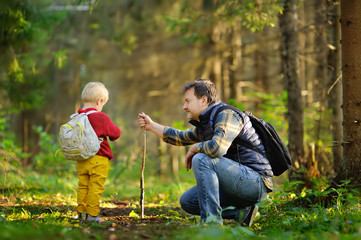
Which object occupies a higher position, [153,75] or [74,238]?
[153,75]

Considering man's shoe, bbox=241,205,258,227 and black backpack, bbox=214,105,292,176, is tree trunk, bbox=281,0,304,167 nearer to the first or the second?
black backpack, bbox=214,105,292,176

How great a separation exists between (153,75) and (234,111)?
10419 millimetres

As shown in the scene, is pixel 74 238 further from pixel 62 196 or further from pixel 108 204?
pixel 62 196

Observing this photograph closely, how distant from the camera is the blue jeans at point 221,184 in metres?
3.37

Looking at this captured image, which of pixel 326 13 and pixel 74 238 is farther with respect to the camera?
pixel 326 13

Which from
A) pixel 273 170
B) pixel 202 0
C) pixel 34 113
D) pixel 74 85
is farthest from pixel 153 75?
pixel 273 170

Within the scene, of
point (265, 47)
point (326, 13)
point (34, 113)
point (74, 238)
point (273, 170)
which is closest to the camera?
point (74, 238)

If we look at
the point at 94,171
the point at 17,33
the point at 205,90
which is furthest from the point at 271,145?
the point at 17,33

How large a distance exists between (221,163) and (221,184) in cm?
22

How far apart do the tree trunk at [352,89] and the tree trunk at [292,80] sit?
2.15 metres

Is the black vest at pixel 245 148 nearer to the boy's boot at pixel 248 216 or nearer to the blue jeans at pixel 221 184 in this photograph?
the blue jeans at pixel 221 184

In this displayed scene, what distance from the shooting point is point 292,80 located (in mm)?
6516

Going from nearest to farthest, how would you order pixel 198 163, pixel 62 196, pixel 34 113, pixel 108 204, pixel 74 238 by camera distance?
1. pixel 74 238
2. pixel 198 163
3. pixel 108 204
4. pixel 62 196
5. pixel 34 113

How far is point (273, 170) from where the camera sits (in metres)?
3.84
